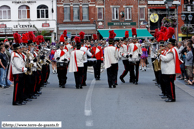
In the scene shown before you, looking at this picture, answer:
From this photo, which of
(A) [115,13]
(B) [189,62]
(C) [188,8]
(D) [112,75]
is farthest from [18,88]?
(C) [188,8]

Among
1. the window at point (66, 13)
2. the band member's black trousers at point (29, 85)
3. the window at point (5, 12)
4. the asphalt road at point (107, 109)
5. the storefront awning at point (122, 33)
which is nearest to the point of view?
the asphalt road at point (107, 109)

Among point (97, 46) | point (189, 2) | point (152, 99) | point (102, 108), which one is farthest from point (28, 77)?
point (189, 2)

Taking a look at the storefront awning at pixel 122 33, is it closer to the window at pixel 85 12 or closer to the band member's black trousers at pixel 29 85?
the window at pixel 85 12

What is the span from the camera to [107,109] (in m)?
9.85

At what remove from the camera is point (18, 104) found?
425 inches

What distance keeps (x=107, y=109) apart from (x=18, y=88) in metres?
2.76

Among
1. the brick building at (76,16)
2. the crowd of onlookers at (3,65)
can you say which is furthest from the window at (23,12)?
the crowd of onlookers at (3,65)

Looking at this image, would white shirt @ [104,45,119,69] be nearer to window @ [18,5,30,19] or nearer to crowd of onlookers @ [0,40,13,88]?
crowd of onlookers @ [0,40,13,88]

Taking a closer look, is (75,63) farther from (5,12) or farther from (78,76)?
(5,12)

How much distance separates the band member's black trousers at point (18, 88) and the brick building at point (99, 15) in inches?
1404

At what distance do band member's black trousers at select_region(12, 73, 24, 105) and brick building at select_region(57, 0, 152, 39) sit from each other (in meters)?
35.7

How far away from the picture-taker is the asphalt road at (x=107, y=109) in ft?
26.6

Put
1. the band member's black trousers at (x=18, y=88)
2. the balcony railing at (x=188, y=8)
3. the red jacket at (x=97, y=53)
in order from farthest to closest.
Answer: the balcony railing at (x=188, y=8), the red jacket at (x=97, y=53), the band member's black trousers at (x=18, y=88)

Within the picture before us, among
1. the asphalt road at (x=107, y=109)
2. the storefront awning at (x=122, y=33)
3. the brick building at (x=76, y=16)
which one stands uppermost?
the brick building at (x=76, y=16)
